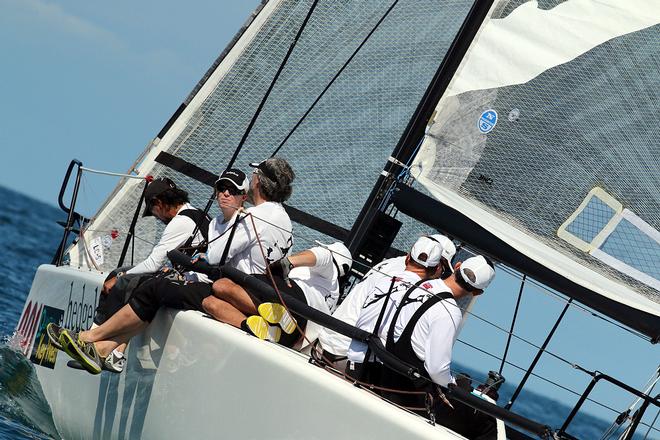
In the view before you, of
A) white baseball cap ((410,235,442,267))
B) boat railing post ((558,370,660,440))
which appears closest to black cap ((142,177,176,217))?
white baseball cap ((410,235,442,267))

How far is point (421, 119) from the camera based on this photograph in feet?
19.1

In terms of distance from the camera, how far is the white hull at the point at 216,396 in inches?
159

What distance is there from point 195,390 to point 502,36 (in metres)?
2.22

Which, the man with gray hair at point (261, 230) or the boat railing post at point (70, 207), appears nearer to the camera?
the man with gray hair at point (261, 230)

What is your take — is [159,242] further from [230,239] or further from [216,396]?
[216,396]

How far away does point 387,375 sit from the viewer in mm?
4402

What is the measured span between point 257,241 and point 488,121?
1296 millimetres

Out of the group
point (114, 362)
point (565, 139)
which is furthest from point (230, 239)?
point (565, 139)

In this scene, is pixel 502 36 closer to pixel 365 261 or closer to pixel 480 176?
pixel 480 176

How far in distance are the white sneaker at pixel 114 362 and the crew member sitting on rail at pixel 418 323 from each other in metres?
1.14

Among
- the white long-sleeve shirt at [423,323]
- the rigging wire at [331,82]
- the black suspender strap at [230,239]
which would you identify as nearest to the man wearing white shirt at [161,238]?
the black suspender strap at [230,239]

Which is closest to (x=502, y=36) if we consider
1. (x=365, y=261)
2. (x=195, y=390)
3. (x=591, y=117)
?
(x=591, y=117)

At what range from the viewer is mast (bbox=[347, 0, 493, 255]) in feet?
18.8

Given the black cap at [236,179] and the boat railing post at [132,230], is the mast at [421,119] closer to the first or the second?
the black cap at [236,179]
